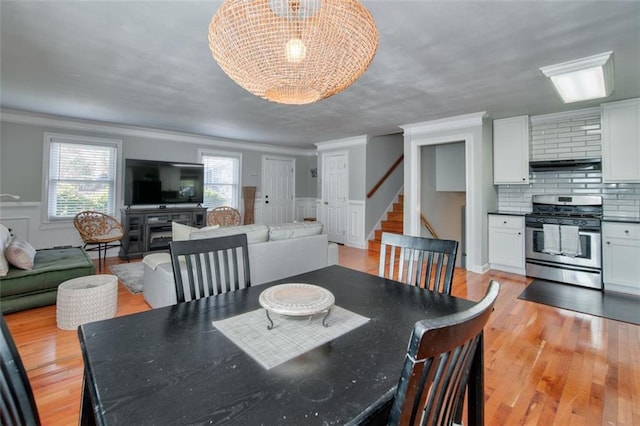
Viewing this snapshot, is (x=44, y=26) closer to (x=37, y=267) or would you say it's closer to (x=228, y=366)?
(x=37, y=267)

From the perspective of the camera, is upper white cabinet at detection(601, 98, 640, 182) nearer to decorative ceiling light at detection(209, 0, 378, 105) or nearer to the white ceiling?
the white ceiling

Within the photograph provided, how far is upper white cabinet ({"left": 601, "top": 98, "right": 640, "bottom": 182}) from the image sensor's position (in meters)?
3.48

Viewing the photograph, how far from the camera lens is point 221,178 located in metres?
6.52

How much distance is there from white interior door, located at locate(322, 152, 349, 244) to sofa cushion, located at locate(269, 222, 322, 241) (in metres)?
3.26

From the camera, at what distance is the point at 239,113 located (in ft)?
14.0

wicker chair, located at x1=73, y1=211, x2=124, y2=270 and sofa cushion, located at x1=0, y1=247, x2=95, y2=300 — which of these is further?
wicker chair, located at x1=73, y1=211, x2=124, y2=270

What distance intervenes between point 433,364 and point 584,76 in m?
3.50

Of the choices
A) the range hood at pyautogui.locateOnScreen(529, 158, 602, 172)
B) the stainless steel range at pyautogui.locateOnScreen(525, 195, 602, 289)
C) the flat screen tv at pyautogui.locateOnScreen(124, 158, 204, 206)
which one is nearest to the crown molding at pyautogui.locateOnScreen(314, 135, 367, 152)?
the flat screen tv at pyautogui.locateOnScreen(124, 158, 204, 206)

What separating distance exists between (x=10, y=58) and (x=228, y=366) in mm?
3582

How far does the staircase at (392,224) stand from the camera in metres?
6.05

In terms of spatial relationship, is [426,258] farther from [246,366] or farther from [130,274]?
[130,274]

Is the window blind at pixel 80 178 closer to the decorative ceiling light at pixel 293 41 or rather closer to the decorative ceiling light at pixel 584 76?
the decorative ceiling light at pixel 293 41

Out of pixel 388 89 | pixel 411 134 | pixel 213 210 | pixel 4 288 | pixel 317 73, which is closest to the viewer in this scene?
pixel 317 73

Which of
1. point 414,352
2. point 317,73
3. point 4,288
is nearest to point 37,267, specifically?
point 4,288
